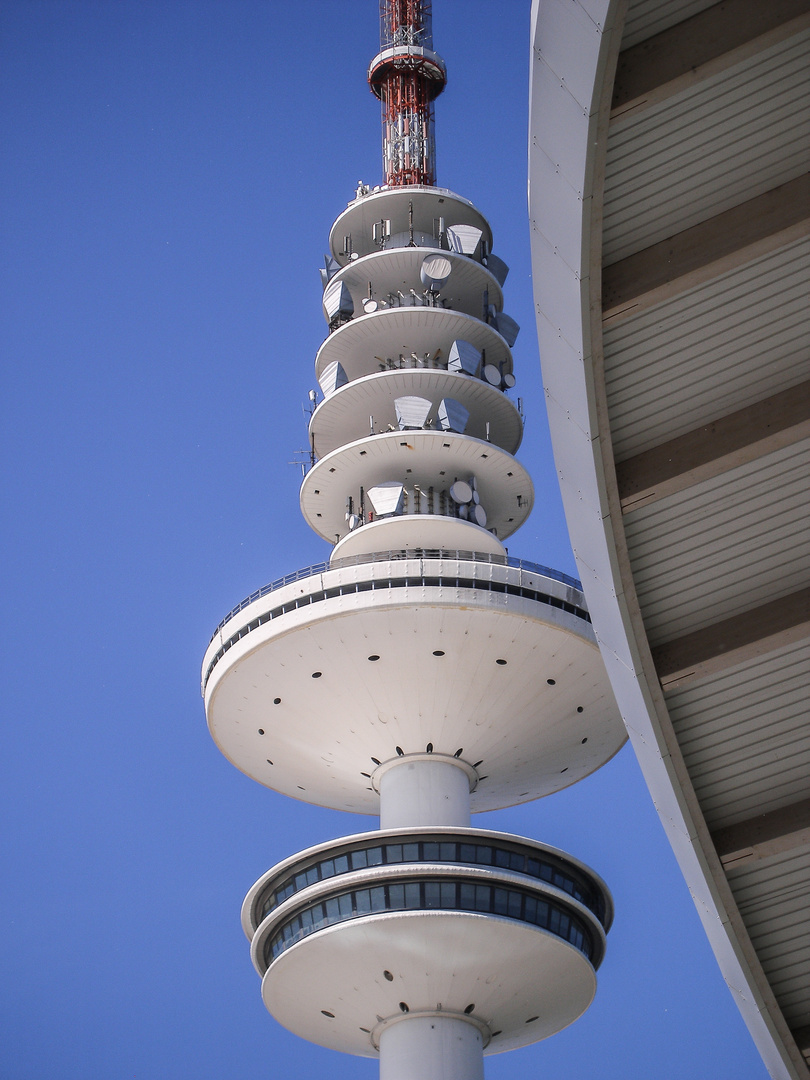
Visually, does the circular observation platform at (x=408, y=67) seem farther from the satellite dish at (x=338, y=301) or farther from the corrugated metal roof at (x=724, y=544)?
the corrugated metal roof at (x=724, y=544)

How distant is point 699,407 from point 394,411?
3461 cm

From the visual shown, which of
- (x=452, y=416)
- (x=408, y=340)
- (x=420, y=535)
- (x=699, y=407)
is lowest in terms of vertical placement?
(x=699, y=407)

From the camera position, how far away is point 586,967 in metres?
37.5

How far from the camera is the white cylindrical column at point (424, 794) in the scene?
3997 centimetres

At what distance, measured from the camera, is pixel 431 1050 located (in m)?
35.8

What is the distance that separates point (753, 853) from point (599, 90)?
781cm

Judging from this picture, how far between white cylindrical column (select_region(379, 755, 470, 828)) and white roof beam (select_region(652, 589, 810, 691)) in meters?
26.8

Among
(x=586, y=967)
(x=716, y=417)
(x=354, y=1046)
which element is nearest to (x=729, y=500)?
(x=716, y=417)

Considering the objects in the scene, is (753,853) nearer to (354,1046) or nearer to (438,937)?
(438,937)

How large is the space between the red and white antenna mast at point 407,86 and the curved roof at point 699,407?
44366 millimetres

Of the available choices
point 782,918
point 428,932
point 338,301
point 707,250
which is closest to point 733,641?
point 782,918

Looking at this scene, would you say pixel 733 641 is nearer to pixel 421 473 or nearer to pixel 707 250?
pixel 707 250

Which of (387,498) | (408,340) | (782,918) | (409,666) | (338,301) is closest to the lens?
(782,918)

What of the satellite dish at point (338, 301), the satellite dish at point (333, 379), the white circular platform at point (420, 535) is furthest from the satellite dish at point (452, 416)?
the satellite dish at point (338, 301)
